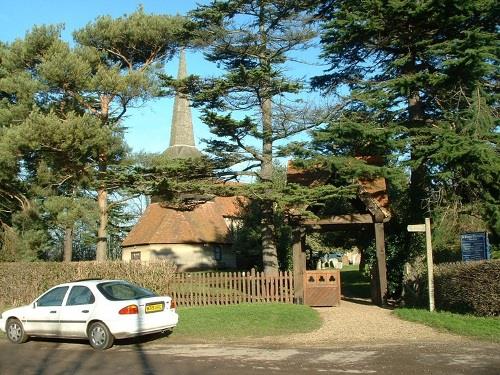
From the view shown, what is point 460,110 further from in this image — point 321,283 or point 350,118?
point 321,283

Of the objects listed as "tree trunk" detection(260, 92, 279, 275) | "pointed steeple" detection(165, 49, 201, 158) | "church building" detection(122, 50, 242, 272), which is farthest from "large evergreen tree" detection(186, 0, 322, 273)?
"pointed steeple" detection(165, 49, 201, 158)

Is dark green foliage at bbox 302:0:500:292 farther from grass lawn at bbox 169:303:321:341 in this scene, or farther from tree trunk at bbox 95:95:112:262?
tree trunk at bbox 95:95:112:262

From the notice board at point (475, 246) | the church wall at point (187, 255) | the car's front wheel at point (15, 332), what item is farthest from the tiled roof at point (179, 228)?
the car's front wheel at point (15, 332)

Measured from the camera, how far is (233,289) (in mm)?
19781

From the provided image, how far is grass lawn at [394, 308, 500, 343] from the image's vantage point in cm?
1209

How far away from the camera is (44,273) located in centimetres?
2173

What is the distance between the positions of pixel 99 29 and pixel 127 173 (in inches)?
518

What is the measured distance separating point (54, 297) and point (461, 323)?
957 centimetres

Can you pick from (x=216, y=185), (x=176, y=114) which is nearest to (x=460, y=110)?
(x=216, y=185)

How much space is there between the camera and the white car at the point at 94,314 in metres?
12.2

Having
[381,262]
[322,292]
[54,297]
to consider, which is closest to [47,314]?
[54,297]

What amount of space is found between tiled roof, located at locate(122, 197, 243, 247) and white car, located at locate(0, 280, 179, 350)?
1103 inches

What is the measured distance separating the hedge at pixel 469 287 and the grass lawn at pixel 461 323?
1.18ft

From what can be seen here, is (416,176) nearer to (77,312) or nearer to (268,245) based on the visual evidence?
(268,245)
